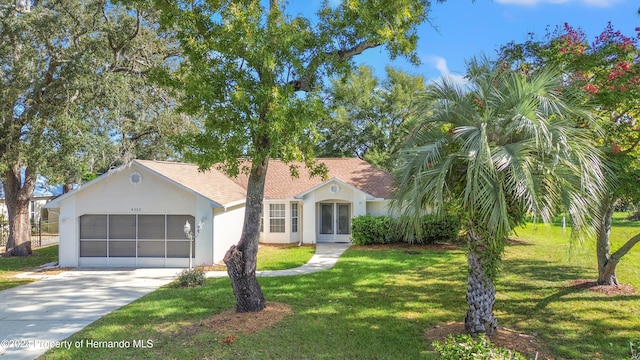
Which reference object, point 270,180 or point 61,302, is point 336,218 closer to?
point 270,180

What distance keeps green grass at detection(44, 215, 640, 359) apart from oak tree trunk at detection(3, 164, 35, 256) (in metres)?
11.5

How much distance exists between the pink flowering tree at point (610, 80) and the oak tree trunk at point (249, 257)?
6921 mm

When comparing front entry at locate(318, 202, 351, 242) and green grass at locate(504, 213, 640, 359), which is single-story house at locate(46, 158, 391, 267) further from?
green grass at locate(504, 213, 640, 359)

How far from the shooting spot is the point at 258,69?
321 inches

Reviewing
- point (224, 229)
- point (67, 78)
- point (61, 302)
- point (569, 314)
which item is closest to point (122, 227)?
point (224, 229)

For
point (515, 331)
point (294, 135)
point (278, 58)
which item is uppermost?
point (278, 58)

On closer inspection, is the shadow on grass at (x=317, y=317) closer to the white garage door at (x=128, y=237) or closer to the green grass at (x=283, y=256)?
the green grass at (x=283, y=256)

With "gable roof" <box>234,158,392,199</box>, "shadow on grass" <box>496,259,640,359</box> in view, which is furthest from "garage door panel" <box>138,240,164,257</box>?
"shadow on grass" <box>496,259,640,359</box>

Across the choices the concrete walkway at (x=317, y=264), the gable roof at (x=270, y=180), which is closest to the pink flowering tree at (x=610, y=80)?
the gable roof at (x=270, y=180)

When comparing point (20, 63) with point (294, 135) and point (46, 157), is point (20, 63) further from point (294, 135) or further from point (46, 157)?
point (294, 135)

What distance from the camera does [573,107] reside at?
21.9 feet

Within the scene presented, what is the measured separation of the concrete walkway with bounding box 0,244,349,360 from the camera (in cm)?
774

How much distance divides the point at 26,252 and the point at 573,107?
22231 mm

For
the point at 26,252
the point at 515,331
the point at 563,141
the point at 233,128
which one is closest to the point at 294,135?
the point at 233,128
